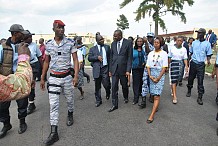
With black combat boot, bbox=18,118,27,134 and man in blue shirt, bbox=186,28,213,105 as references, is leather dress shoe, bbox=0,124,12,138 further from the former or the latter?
man in blue shirt, bbox=186,28,213,105

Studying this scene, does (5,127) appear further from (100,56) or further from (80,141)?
(100,56)

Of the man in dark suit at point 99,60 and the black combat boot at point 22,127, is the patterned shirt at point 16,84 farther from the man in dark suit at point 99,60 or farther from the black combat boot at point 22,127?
the man in dark suit at point 99,60

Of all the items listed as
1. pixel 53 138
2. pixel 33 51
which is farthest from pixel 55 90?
pixel 33 51

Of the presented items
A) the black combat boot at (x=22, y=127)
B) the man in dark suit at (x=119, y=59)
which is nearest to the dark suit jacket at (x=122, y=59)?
the man in dark suit at (x=119, y=59)

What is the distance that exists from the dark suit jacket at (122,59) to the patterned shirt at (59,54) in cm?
142

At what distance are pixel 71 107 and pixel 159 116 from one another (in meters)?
1.86

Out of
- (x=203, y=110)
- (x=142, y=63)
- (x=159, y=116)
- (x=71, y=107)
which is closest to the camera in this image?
(x=71, y=107)

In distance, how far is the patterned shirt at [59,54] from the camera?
339 cm

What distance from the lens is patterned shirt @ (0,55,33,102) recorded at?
1164 mm

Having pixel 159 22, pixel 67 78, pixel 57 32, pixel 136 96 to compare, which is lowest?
pixel 136 96

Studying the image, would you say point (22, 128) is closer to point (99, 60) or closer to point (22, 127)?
point (22, 127)

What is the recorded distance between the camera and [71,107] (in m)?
3.83

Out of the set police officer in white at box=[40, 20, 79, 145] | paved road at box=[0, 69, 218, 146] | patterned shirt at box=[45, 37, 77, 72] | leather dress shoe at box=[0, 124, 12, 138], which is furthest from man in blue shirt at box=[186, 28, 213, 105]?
leather dress shoe at box=[0, 124, 12, 138]

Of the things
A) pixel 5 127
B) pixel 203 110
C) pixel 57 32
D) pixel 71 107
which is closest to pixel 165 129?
pixel 203 110
